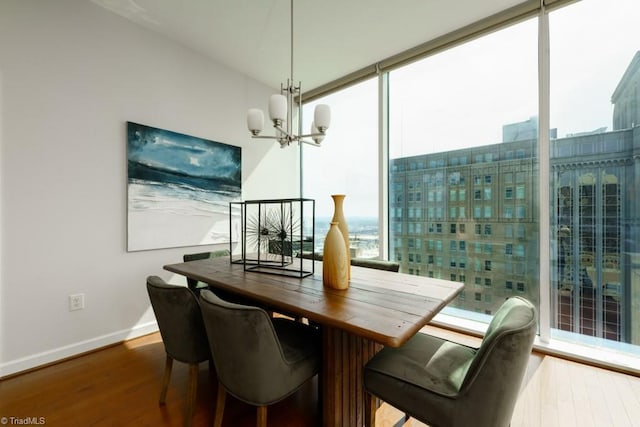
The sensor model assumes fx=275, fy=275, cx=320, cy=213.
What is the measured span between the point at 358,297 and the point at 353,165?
2.59m

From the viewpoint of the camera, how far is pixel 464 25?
8.65ft

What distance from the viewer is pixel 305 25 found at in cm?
262

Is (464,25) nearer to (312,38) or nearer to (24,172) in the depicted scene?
(312,38)

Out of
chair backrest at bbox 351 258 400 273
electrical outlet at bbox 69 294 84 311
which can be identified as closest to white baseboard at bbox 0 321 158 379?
electrical outlet at bbox 69 294 84 311

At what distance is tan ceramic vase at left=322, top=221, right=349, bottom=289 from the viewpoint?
4.87 feet

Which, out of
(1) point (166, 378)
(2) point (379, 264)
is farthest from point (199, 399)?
(2) point (379, 264)

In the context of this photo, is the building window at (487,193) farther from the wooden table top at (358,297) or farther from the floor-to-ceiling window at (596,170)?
the wooden table top at (358,297)

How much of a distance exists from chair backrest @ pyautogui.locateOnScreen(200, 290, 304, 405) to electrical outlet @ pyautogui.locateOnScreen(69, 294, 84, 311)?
6.07 feet

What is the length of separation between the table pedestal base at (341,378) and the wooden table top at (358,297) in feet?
0.61

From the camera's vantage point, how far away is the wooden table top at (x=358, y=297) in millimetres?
1041

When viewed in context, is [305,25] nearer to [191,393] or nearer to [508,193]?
[508,193]

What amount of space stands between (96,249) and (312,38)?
9.31 feet

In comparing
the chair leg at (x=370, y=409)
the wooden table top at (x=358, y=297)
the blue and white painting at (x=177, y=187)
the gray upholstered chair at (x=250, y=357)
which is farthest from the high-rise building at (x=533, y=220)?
the gray upholstered chair at (x=250, y=357)

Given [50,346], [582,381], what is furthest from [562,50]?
[50,346]
